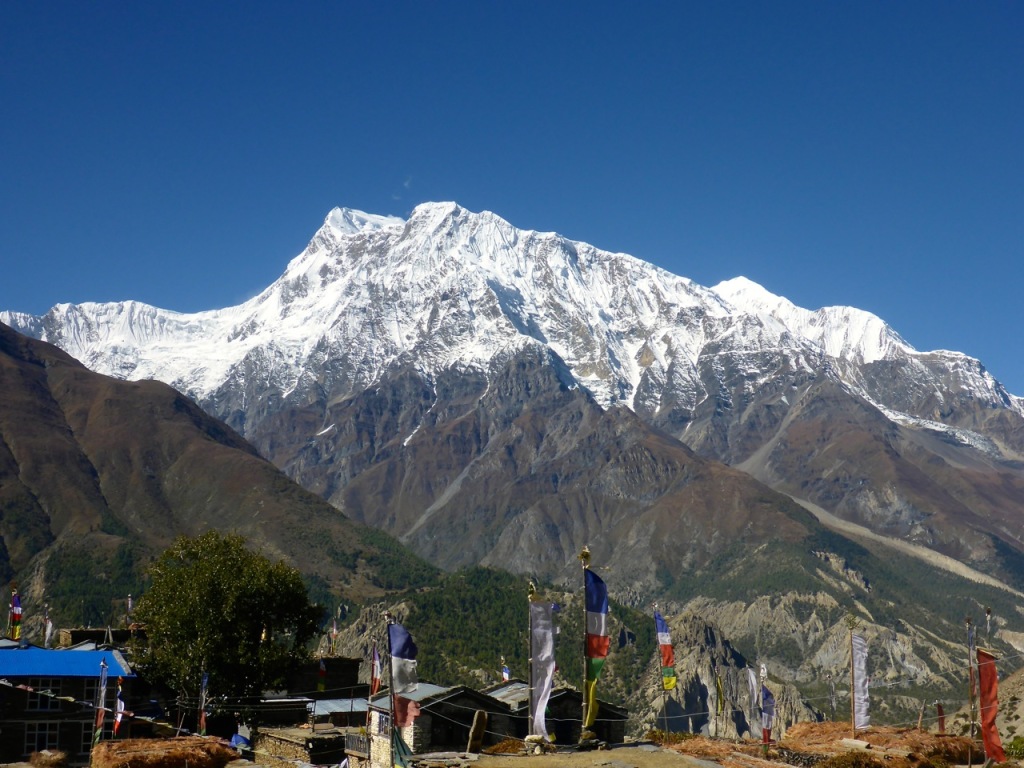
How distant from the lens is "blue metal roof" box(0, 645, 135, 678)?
258ft

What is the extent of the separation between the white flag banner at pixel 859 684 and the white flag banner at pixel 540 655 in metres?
25.2

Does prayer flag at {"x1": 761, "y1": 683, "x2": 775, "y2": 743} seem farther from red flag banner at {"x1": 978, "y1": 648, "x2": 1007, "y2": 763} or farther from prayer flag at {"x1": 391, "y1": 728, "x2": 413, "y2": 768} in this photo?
prayer flag at {"x1": 391, "y1": 728, "x2": 413, "y2": 768}

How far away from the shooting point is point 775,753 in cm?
6738

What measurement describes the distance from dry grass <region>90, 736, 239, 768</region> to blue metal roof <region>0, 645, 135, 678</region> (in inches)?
410

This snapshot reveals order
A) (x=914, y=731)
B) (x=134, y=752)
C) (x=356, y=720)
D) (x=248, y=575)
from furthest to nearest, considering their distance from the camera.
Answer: (x=248, y=575) → (x=356, y=720) → (x=914, y=731) → (x=134, y=752)

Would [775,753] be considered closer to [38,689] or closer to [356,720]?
[356,720]

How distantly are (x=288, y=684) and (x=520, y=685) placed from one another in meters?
20.7

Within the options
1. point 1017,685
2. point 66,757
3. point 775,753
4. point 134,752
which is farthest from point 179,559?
point 1017,685

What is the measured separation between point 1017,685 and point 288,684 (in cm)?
5490

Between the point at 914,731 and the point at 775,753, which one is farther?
the point at 914,731

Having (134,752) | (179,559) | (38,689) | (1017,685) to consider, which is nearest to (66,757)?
(38,689)

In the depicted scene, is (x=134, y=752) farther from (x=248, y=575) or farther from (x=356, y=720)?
(x=248, y=575)

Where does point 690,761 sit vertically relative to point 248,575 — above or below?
below

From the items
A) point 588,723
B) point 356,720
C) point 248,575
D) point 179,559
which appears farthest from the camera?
point 179,559
